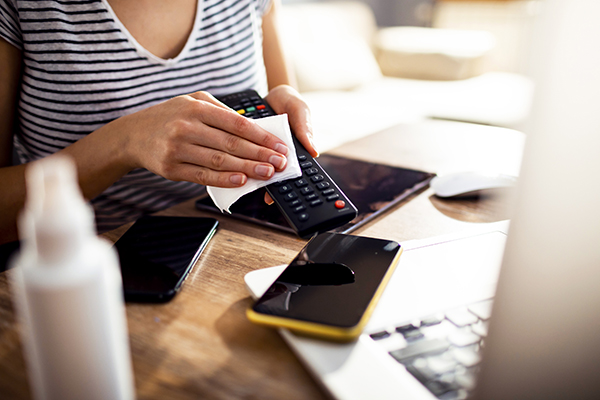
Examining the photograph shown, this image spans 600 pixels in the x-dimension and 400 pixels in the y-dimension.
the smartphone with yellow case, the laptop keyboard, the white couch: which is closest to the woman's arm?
the smartphone with yellow case

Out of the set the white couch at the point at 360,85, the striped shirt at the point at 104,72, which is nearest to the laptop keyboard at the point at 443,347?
the striped shirt at the point at 104,72

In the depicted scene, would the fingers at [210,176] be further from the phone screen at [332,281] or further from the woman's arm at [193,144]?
the phone screen at [332,281]

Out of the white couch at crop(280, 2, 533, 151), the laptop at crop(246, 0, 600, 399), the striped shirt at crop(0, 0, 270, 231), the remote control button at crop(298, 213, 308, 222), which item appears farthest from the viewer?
the white couch at crop(280, 2, 533, 151)

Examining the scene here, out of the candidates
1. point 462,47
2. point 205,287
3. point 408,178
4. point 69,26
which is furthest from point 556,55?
point 462,47

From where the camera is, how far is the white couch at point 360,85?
1.83m

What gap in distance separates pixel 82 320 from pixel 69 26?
55 centimetres

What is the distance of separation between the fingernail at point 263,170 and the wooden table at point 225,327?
0.23ft

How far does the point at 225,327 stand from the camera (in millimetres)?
330

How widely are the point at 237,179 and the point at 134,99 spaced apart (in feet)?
1.05

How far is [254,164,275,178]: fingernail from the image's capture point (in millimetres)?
443

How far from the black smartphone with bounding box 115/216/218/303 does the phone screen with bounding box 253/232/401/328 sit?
10 centimetres

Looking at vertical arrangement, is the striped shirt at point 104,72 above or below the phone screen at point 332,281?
above

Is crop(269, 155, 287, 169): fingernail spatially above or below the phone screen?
above

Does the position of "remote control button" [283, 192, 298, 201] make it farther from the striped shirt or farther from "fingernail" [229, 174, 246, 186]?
the striped shirt
